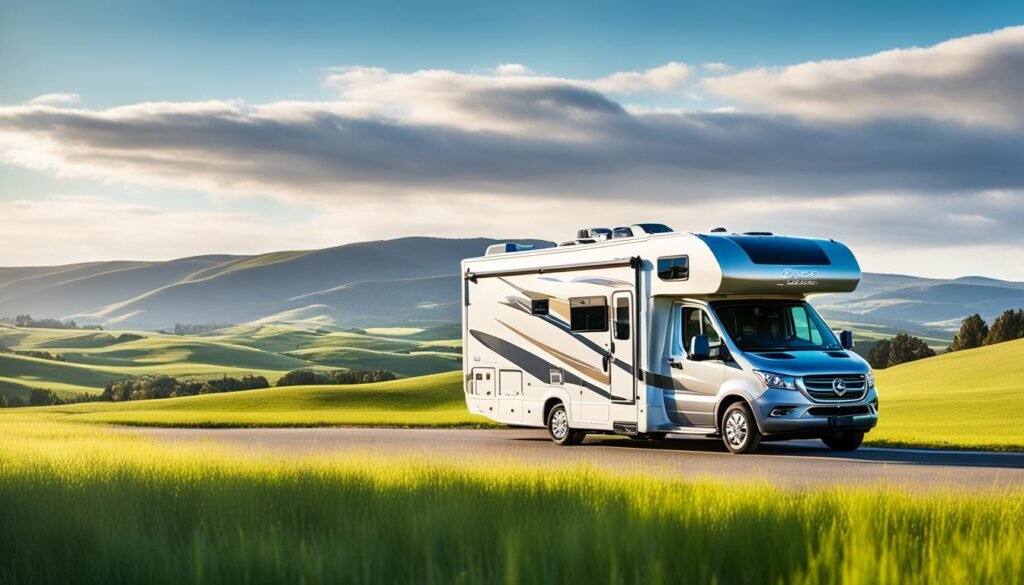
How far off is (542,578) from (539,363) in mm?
17523

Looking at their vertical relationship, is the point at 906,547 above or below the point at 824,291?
below

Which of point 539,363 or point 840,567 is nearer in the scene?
point 840,567

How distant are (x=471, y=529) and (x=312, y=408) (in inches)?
1659

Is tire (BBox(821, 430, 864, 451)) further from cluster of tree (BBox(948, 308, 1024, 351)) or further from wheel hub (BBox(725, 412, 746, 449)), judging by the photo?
cluster of tree (BBox(948, 308, 1024, 351))

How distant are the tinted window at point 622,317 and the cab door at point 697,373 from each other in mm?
965

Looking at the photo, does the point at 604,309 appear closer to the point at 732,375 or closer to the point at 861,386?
the point at 732,375

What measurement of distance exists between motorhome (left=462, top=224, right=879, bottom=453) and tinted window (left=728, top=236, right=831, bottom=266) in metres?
0.02

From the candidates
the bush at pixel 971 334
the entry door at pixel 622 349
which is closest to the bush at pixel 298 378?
the bush at pixel 971 334

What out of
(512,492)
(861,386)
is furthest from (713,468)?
(512,492)

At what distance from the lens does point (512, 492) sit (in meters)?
12.1

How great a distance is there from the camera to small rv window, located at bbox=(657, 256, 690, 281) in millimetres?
22188

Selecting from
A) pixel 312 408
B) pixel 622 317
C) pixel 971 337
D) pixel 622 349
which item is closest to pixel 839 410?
pixel 622 349

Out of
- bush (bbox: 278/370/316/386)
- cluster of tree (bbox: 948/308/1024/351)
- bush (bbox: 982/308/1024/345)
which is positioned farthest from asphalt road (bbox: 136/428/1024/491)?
cluster of tree (bbox: 948/308/1024/351)

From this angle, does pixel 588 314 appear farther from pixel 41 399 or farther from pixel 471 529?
pixel 41 399
